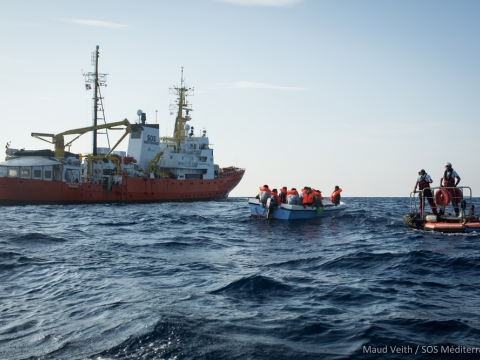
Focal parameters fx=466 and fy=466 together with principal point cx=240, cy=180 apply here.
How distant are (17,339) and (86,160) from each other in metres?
39.7

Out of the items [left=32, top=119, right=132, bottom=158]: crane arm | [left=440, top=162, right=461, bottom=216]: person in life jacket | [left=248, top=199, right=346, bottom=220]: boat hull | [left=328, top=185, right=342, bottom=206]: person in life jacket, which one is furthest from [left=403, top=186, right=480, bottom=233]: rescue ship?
[left=32, top=119, right=132, bottom=158]: crane arm

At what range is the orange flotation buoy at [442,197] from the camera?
612 inches

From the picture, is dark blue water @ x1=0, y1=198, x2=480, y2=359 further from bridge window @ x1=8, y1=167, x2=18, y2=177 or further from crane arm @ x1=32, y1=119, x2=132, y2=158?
crane arm @ x1=32, y1=119, x2=132, y2=158

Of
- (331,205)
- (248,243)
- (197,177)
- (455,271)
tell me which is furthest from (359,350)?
(197,177)

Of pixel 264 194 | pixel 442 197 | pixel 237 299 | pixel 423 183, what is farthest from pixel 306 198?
pixel 237 299

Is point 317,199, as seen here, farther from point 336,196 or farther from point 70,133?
point 70,133

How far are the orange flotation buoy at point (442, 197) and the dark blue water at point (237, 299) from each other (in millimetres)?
1370

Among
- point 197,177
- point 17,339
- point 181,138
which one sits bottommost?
point 17,339

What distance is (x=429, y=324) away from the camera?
6.09 meters

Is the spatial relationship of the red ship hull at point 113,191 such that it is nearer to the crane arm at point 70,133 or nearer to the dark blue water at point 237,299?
the crane arm at point 70,133

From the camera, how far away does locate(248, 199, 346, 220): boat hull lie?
889 inches

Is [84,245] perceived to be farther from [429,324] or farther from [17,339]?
[429,324]

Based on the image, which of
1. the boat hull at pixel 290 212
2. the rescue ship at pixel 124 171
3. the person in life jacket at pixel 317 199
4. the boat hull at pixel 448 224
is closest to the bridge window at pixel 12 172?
the rescue ship at pixel 124 171

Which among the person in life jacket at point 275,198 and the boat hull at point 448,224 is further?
the person in life jacket at point 275,198
